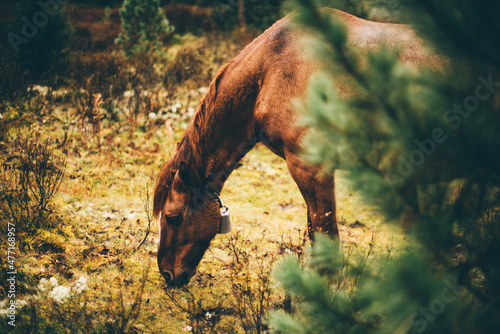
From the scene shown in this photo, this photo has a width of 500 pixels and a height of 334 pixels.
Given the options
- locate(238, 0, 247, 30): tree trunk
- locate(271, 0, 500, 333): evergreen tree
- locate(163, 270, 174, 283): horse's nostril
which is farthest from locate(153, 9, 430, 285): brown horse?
locate(238, 0, 247, 30): tree trunk

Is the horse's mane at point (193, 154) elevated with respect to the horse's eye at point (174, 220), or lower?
elevated

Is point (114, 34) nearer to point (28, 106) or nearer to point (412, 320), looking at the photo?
point (28, 106)

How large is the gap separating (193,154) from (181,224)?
2.09 feet

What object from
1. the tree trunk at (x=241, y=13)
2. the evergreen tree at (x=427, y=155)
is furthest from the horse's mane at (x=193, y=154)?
the tree trunk at (x=241, y=13)

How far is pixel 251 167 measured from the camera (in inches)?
Answer: 226

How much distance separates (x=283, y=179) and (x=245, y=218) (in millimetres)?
1573

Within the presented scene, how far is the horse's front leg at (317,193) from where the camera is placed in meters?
2.23

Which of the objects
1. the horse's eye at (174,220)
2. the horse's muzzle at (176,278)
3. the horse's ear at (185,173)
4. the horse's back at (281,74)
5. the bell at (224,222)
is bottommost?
the horse's muzzle at (176,278)

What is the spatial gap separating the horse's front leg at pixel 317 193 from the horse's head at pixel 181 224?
0.89m

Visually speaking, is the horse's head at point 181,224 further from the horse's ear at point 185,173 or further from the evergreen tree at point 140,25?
the evergreen tree at point 140,25

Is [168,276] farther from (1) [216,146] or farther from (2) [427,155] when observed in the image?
(2) [427,155]

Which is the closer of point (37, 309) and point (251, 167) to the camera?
point (37, 309)

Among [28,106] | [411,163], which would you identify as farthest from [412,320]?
[28,106]

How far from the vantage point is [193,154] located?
2635 millimetres
